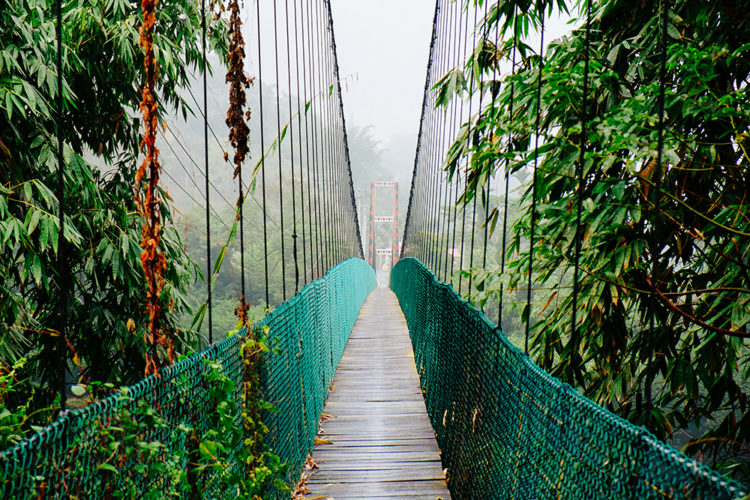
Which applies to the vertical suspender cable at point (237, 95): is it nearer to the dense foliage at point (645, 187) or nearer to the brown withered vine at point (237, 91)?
the brown withered vine at point (237, 91)

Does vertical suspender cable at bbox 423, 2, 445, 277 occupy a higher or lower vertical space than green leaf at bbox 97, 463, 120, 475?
higher

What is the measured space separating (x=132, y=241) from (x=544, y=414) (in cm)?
287

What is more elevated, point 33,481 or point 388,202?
point 388,202

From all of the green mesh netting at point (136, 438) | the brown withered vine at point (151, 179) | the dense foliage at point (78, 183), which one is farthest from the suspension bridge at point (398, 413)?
the dense foliage at point (78, 183)

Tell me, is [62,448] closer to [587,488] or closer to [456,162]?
[587,488]

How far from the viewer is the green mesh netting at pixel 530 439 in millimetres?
642

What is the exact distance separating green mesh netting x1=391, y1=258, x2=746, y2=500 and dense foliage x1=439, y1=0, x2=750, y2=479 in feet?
0.99

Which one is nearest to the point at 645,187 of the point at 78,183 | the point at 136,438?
the point at 136,438

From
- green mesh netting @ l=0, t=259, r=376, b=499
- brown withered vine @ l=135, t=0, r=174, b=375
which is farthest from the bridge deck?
brown withered vine @ l=135, t=0, r=174, b=375

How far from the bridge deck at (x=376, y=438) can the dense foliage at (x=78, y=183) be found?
113 centimetres

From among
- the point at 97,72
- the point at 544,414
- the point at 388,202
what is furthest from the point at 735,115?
the point at 388,202

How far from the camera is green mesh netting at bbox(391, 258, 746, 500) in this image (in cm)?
64

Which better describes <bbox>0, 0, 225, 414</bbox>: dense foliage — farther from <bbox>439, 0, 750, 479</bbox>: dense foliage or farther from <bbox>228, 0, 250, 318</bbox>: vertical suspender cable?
<bbox>439, 0, 750, 479</bbox>: dense foliage

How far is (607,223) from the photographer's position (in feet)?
4.70
